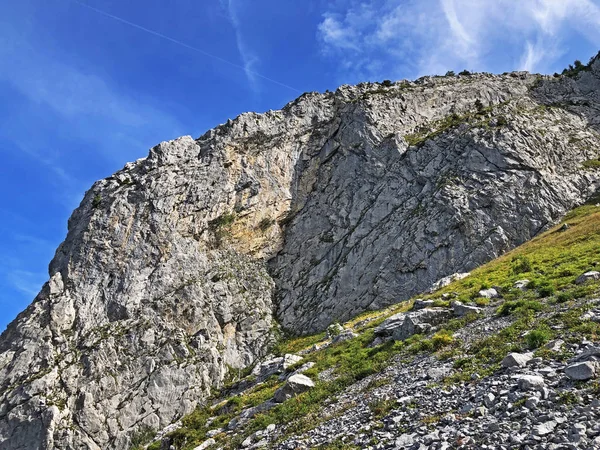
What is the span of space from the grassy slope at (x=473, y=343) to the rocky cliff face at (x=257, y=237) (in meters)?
21.5

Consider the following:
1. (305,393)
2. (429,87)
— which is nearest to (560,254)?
(305,393)

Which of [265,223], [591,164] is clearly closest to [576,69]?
[591,164]

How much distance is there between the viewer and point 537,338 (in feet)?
48.3

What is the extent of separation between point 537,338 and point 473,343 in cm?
372

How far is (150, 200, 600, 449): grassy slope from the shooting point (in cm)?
1553

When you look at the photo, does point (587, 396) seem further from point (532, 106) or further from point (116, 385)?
point (532, 106)

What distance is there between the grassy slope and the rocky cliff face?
70.6 ft

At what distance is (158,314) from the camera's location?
5522cm

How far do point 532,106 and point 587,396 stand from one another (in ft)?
266

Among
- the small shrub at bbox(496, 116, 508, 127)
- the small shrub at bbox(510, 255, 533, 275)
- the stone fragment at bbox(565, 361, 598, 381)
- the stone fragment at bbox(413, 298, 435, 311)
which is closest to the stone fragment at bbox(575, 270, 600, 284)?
the small shrub at bbox(510, 255, 533, 275)

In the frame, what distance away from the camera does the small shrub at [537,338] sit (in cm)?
1457

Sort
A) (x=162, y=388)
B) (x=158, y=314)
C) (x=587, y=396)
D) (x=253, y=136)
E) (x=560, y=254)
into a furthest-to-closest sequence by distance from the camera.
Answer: (x=253, y=136)
(x=158, y=314)
(x=162, y=388)
(x=560, y=254)
(x=587, y=396)

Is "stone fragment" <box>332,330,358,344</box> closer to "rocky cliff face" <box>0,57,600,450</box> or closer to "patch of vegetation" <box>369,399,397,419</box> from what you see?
"patch of vegetation" <box>369,399,397,419</box>

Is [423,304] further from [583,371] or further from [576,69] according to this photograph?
[576,69]
